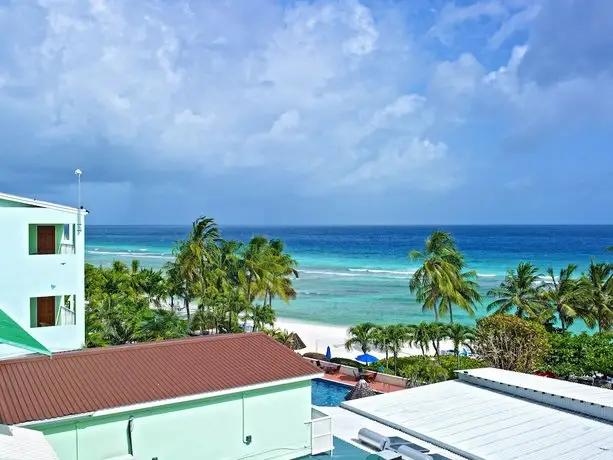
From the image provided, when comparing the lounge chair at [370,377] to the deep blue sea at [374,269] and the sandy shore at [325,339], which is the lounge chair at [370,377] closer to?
the sandy shore at [325,339]

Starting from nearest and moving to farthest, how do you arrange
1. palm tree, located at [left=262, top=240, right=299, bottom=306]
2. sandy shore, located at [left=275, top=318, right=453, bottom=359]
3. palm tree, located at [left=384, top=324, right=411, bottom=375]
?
palm tree, located at [left=384, top=324, right=411, bottom=375] < sandy shore, located at [left=275, top=318, right=453, bottom=359] < palm tree, located at [left=262, top=240, right=299, bottom=306]

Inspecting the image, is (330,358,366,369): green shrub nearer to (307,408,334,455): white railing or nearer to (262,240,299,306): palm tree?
(262,240,299,306): palm tree

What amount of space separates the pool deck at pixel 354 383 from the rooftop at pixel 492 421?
6600 millimetres

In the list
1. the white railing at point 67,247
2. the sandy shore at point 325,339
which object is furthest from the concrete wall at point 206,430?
the sandy shore at point 325,339

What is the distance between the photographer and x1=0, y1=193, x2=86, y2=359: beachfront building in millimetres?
20000

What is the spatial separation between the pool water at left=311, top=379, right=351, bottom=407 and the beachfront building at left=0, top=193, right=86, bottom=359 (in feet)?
31.9

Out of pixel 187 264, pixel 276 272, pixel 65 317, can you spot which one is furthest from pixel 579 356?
pixel 187 264

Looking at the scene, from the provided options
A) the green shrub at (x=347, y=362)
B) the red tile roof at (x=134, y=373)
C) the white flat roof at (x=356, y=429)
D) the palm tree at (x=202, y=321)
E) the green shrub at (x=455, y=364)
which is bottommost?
the green shrub at (x=347, y=362)

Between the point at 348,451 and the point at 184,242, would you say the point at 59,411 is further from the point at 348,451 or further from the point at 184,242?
the point at 184,242

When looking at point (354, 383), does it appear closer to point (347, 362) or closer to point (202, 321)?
point (347, 362)

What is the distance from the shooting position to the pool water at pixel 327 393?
23.8 meters

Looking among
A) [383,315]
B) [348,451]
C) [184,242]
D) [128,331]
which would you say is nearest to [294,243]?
[383,315]

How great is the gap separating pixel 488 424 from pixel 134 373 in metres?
8.91

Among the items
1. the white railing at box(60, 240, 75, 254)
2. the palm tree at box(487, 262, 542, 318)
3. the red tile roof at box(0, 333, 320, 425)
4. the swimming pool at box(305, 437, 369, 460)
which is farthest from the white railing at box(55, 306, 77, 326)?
the palm tree at box(487, 262, 542, 318)
